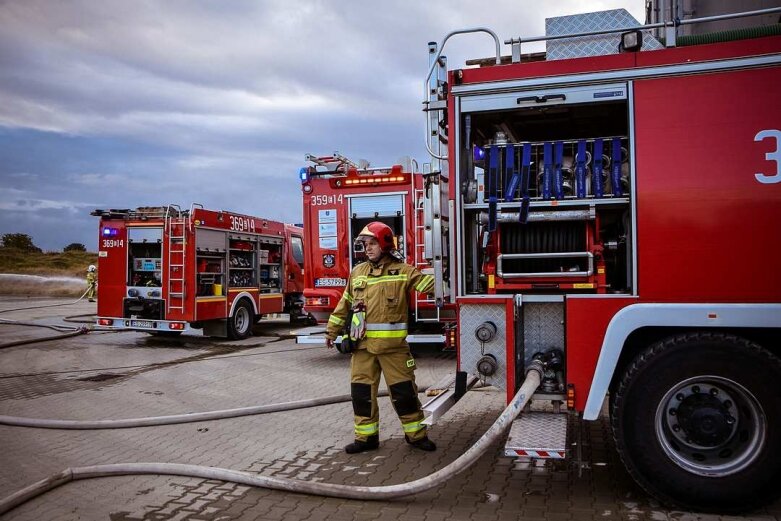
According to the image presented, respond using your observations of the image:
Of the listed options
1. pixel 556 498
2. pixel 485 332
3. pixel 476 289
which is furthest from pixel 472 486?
pixel 476 289

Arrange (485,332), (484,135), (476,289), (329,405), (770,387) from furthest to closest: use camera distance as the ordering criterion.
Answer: (329,405) < (484,135) < (476,289) < (485,332) < (770,387)

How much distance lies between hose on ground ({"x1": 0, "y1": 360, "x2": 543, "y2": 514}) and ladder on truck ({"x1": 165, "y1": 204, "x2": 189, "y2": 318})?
7780 mm

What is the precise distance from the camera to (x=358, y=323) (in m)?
5.06

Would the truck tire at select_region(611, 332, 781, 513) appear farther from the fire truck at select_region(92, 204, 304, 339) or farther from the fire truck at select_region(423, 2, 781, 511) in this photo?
the fire truck at select_region(92, 204, 304, 339)

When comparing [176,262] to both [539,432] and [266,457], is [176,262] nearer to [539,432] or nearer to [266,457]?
[266,457]

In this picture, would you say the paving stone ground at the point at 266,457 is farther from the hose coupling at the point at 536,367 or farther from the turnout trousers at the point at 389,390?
the hose coupling at the point at 536,367

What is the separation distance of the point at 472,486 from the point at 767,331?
6.90 feet

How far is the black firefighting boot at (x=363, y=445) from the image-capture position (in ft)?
16.7

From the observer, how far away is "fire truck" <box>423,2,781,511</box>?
366cm

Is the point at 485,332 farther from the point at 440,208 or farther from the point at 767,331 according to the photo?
the point at 767,331

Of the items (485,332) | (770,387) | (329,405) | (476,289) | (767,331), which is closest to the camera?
(770,387)

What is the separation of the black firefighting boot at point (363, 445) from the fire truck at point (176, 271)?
25.2 ft

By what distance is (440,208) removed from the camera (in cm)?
455

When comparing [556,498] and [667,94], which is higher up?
[667,94]
